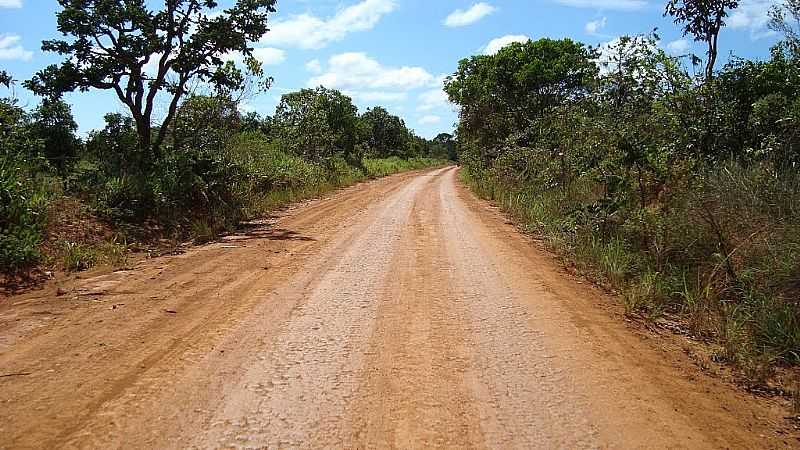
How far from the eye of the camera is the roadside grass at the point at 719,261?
5262 mm

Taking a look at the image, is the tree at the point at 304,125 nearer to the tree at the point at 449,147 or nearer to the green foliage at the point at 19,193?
the green foliage at the point at 19,193

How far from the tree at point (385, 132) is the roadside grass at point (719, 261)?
5301cm

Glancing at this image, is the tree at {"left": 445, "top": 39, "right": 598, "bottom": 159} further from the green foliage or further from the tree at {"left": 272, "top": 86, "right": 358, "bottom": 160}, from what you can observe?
the green foliage

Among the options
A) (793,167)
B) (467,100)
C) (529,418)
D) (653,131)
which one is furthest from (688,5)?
(467,100)

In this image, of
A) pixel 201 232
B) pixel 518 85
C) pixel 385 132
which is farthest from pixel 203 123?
pixel 385 132

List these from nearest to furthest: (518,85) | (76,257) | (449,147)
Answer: (76,257), (518,85), (449,147)

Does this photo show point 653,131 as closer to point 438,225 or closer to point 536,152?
point 438,225

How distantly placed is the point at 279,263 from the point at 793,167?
6.92 metres

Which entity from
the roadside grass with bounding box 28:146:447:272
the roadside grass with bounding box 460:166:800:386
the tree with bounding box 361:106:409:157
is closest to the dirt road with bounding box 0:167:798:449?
the roadside grass with bounding box 460:166:800:386

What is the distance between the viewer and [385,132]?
65.6m

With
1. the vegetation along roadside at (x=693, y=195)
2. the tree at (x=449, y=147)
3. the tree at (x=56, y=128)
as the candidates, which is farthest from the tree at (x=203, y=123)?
the tree at (x=449, y=147)

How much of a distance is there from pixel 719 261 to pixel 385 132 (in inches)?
2364

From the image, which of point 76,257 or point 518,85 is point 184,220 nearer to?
point 76,257

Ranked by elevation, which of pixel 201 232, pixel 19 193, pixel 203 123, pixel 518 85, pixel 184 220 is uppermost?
pixel 518 85
